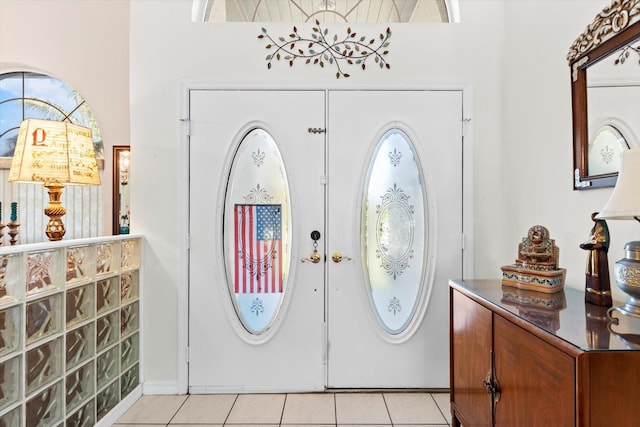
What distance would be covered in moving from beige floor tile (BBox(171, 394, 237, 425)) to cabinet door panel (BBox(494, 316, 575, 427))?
159 centimetres

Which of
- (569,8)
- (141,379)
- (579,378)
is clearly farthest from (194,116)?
(579,378)

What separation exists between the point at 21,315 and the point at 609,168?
255 cm

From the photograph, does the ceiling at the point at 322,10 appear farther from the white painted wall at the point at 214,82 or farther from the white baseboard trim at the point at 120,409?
the white baseboard trim at the point at 120,409

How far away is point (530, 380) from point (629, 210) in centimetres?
62

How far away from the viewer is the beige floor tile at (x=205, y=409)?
2.18 meters

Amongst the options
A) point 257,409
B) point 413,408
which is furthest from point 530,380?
point 257,409

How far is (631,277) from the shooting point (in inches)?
44.6

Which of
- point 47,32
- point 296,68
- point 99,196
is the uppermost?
point 47,32

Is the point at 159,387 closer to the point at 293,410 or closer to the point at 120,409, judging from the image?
the point at 120,409

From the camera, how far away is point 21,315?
153 cm

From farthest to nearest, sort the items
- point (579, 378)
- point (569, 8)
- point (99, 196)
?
1. point (99, 196)
2. point (569, 8)
3. point (579, 378)

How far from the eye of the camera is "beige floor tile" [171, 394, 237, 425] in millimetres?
2182

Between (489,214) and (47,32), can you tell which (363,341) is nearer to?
(489,214)

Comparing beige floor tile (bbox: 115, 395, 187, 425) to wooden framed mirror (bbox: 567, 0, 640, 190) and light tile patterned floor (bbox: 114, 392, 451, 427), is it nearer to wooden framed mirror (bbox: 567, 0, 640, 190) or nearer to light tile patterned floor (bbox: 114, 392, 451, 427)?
light tile patterned floor (bbox: 114, 392, 451, 427)
